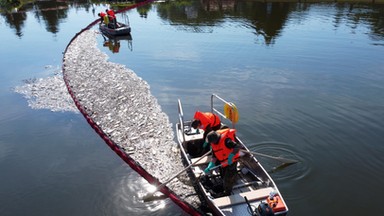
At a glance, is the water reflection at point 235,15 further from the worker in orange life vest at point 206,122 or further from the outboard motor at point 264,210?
the outboard motor at point 264,210

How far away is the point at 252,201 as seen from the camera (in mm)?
9211

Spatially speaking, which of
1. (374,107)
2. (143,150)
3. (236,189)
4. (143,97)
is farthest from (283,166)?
(143,97)

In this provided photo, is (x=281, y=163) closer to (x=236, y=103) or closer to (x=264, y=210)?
(x=264, y=210)

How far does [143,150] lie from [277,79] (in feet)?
38.6

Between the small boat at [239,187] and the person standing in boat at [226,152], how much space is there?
37 centimetres

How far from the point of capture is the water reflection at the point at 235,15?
35.2 meters

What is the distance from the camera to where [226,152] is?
30.7 feet

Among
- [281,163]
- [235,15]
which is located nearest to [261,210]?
[281,163]

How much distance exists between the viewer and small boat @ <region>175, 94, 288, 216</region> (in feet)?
28.8

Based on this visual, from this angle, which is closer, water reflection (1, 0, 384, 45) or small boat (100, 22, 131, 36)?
small boat (100, 22, 131, 36)

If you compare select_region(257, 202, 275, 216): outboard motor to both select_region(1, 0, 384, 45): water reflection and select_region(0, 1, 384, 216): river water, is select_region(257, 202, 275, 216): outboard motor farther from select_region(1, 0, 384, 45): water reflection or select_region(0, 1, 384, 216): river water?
select_region(1, 0, 384, 45): water reflection

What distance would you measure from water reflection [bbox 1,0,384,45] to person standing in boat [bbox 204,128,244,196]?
2208 cm

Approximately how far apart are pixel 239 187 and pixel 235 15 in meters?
37.8

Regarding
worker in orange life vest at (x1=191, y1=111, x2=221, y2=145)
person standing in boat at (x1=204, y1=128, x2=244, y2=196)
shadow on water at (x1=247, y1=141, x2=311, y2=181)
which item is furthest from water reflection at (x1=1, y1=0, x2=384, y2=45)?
person standing in boat at (x1=204, y1=128, x2=244, y2=196)
